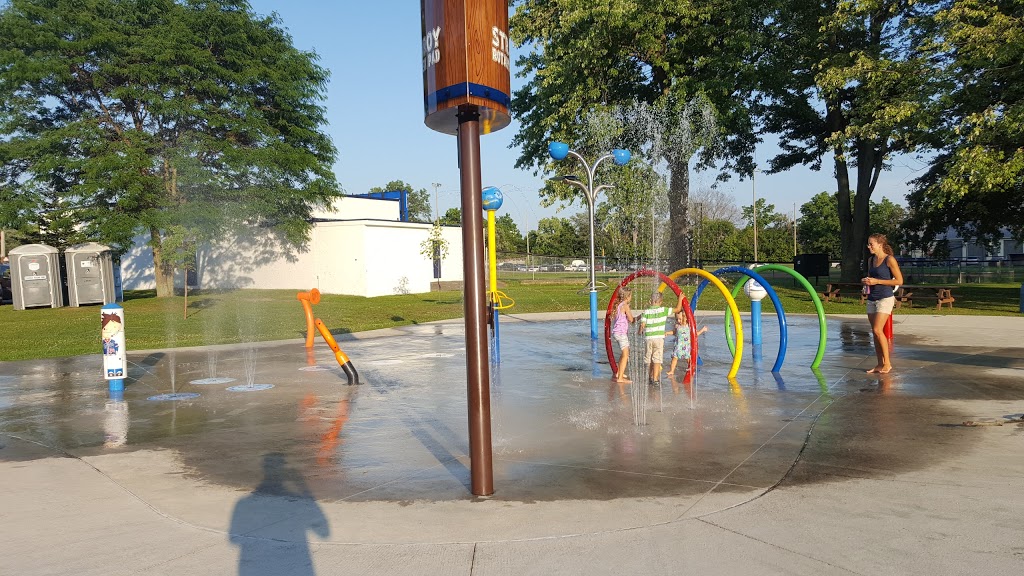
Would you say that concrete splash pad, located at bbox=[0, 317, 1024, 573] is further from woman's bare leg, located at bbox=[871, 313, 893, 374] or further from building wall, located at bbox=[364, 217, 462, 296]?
building wall, located at bbox=[364, 217, 462, 296]

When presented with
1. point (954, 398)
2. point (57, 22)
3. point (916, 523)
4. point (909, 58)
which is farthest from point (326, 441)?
point (57, 22)

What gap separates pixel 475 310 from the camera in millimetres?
4906

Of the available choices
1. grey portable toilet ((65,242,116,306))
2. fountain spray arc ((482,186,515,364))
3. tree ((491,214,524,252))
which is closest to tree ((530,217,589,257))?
tree ((491,214,524,252))

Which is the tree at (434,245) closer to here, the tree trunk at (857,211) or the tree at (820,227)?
the tree trunk at (857,211)

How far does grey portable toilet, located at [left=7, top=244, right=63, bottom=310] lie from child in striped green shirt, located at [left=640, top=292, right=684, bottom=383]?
30.0 meters

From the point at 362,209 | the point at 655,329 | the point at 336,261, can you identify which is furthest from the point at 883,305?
the point at 362,209

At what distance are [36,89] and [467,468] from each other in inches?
1378

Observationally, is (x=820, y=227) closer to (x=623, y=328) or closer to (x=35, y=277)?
(x=35, y=277)

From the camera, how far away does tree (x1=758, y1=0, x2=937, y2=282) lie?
70.3 feet

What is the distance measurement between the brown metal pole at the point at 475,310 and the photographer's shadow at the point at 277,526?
1112 mm

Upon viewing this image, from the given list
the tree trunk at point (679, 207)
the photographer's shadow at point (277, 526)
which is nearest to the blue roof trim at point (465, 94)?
the photographer's shadow at point (277, 526)

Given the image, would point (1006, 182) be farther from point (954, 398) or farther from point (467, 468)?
point (467, 468)

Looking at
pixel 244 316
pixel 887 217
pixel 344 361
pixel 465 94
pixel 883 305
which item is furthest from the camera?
pixel 887 217

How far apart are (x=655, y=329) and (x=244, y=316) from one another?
66.0 ft
